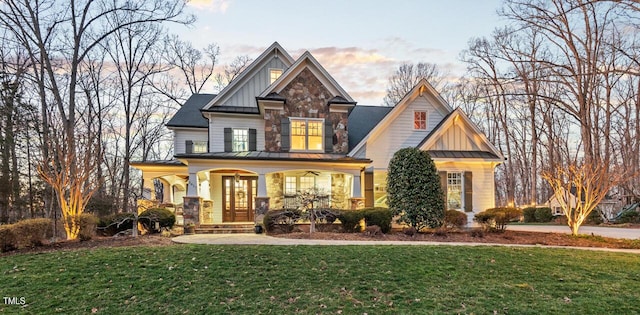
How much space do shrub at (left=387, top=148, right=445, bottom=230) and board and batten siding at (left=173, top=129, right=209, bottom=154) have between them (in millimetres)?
9596

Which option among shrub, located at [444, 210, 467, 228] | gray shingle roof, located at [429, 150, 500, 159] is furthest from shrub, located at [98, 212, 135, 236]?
gray shingle roof, located at [429, 150, 500, 159]

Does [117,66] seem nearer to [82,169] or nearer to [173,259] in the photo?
[82,169]

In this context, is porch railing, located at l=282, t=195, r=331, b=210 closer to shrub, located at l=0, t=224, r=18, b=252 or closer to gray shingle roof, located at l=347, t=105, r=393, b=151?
gray shingle roof, located at l=347, t=105, r=393, b=151

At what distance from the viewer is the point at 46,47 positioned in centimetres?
1467

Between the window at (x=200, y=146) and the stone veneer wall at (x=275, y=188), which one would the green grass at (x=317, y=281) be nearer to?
the stone veneer wall at (x=275, y=188)

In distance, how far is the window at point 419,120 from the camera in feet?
50.3

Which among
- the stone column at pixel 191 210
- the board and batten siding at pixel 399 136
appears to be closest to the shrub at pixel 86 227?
the stone column at pixel 191 210

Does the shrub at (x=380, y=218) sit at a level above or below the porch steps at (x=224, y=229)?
above

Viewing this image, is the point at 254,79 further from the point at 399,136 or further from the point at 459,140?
the point at 459,140

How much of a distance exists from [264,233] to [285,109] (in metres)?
5.70

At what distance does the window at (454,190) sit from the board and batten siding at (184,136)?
11.4 meters

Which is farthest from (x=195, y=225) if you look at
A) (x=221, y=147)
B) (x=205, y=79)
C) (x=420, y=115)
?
(x=205, y=79)

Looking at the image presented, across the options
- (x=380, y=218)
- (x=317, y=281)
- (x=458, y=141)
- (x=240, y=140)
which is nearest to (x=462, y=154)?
(x=458, y=141)

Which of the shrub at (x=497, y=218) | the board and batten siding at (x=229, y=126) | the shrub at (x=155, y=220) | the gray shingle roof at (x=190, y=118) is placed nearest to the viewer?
the shrub at (x=155, y=220)
